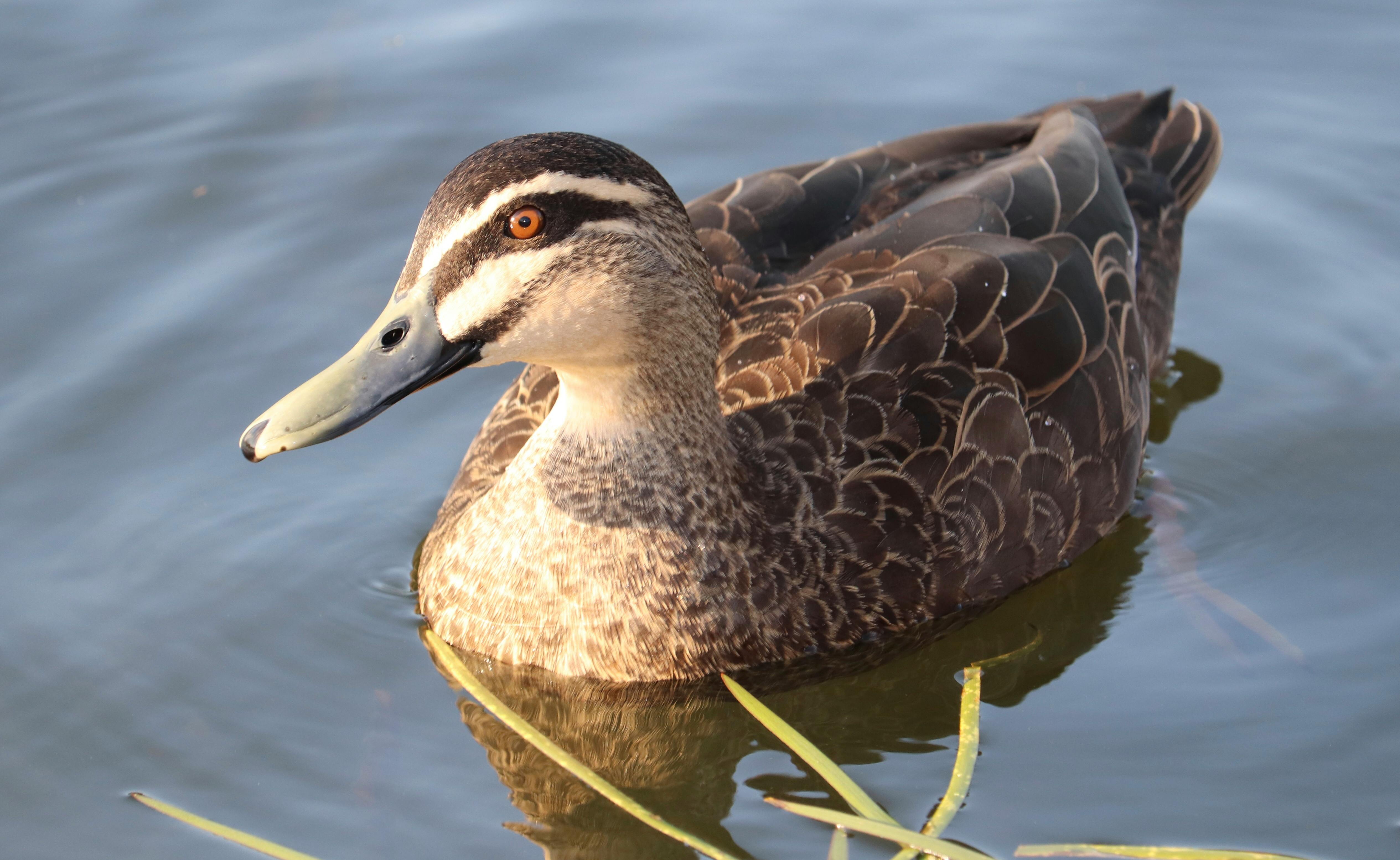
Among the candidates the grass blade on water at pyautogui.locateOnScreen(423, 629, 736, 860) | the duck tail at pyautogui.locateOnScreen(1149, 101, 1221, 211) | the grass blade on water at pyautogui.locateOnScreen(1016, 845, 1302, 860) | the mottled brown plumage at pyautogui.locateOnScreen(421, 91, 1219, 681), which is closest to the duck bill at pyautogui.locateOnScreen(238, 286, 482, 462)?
the mottled brown plumage at pyautogui.locateOnScreen(421, 91, 1219, 681)

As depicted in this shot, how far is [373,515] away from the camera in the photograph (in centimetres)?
724

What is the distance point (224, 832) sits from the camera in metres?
5.41

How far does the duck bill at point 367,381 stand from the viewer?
16.3 feet

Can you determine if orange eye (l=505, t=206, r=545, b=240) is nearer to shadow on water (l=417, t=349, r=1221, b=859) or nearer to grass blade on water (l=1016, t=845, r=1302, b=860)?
shadow on water (l=417, t=349, r=1221, b=859)

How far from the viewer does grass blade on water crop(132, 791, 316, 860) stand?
5.32 m

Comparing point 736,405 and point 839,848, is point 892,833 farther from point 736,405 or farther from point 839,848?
point 736,405

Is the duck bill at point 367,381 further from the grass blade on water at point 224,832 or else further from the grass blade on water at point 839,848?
the grass blade on water at point 839,848

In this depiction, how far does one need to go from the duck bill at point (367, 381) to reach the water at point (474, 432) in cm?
144

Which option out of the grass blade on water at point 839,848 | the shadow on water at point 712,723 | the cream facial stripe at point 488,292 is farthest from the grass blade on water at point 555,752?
the cream facial stripe at point 488,292

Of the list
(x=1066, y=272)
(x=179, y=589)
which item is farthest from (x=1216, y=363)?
(x=179, y=589)

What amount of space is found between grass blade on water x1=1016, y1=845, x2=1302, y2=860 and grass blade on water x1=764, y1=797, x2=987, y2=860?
20cm

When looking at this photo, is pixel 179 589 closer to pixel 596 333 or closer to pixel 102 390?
pixel 102 390

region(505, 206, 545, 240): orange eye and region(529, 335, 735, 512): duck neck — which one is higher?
region(505, 206, 545, 240): orange eye

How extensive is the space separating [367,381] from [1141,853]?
304 cm
